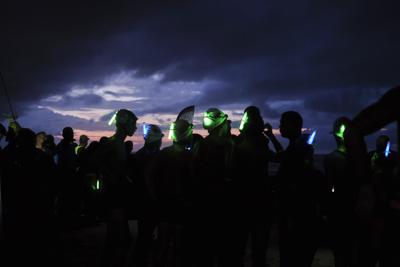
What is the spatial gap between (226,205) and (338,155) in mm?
1519

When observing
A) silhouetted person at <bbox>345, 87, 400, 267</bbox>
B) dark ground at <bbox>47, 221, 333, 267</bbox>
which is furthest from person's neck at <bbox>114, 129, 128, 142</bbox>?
silhouetted person at <bbox>345, 87, 400, 267</bbox>

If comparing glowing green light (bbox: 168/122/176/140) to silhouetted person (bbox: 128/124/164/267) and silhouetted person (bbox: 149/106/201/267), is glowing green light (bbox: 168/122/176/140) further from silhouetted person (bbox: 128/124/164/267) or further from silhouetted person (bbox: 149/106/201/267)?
silhouetted person (bbox: 128/124/164/267)

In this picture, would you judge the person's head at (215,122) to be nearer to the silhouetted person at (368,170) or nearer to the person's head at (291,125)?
the person's head at (291,125)

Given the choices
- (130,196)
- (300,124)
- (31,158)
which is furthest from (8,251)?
(300,124)

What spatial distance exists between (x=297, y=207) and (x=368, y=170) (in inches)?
90.6

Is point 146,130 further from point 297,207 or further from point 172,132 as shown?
point 297,207

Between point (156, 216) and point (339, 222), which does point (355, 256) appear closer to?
point (339, 222)

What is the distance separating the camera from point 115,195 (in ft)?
16.9

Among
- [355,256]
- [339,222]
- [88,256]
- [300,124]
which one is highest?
[300,124]

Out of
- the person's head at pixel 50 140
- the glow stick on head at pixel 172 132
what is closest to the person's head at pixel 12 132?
the person's head at pixel 50 140

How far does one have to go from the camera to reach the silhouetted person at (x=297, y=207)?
4551 millimetres

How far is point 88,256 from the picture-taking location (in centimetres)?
724

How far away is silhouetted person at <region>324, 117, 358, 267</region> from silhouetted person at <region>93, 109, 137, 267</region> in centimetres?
251

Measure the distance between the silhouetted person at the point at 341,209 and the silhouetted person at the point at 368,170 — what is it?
224 cm
